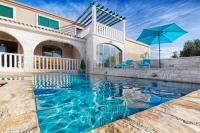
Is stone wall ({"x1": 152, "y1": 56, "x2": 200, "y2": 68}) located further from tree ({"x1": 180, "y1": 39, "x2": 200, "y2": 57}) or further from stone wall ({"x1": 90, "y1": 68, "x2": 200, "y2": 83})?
tree ({"x1": 180, "y1": 39, "x2": 200, "y2": 57})

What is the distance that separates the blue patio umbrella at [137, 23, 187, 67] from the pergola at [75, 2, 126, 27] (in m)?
4.81

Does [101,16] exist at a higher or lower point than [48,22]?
higher

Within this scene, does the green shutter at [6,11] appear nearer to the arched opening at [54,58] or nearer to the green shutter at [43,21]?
the green shutter at [43,21]

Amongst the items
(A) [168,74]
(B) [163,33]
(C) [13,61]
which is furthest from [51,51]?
(A) [168,74]

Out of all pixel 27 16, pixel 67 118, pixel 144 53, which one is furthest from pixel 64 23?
pixel 67 118

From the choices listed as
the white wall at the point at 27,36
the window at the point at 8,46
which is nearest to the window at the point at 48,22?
the white wall at the point at 27,36

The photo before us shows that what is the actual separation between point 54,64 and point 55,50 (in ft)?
13.7

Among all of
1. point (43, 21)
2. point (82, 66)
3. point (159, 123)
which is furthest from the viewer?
point (43, 21)

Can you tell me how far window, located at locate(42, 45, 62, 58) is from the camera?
14.0 metres

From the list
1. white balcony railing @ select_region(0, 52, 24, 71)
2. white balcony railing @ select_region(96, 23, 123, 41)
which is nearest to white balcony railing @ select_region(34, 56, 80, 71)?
white balcony railing @ select_region(0, 52, 24, 71)

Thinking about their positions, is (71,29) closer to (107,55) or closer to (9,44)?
(107,55)

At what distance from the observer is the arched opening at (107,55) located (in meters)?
13.1

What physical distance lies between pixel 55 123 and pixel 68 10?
20458 millimetres

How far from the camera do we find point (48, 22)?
13.6 meters
